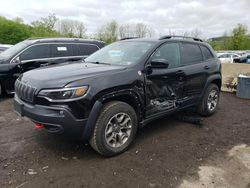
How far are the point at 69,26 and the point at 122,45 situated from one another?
4463 cm

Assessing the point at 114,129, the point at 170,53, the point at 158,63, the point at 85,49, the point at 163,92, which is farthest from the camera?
the point at 85,49

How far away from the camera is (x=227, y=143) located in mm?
4379

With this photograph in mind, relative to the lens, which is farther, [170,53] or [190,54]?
[190,54]

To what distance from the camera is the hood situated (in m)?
3.29

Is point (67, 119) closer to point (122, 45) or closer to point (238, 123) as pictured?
point (122, 45)

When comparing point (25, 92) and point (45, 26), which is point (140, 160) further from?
point (45, 26)

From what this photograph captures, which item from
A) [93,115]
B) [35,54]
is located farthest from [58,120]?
[35,54]

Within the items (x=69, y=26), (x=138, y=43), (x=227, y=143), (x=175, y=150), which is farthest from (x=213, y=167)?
(x=69, y=26)

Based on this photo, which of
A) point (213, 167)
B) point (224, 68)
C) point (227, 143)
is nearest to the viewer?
point (213, 167)

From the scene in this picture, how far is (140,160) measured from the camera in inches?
144

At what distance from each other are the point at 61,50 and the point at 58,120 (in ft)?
18.5

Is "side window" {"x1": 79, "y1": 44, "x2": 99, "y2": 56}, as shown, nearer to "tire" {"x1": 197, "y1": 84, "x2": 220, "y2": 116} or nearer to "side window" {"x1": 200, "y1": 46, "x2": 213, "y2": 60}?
"side window" {"x1": 200, "y1": 46, "x2": 213, "y2": 60}

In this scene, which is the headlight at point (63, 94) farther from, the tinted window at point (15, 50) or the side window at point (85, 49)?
the side window at point (85, 49)

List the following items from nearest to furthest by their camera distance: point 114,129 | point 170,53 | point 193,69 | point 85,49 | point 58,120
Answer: point 58,120
point 114,129
point 170,53
point 193,69
point 85,49
